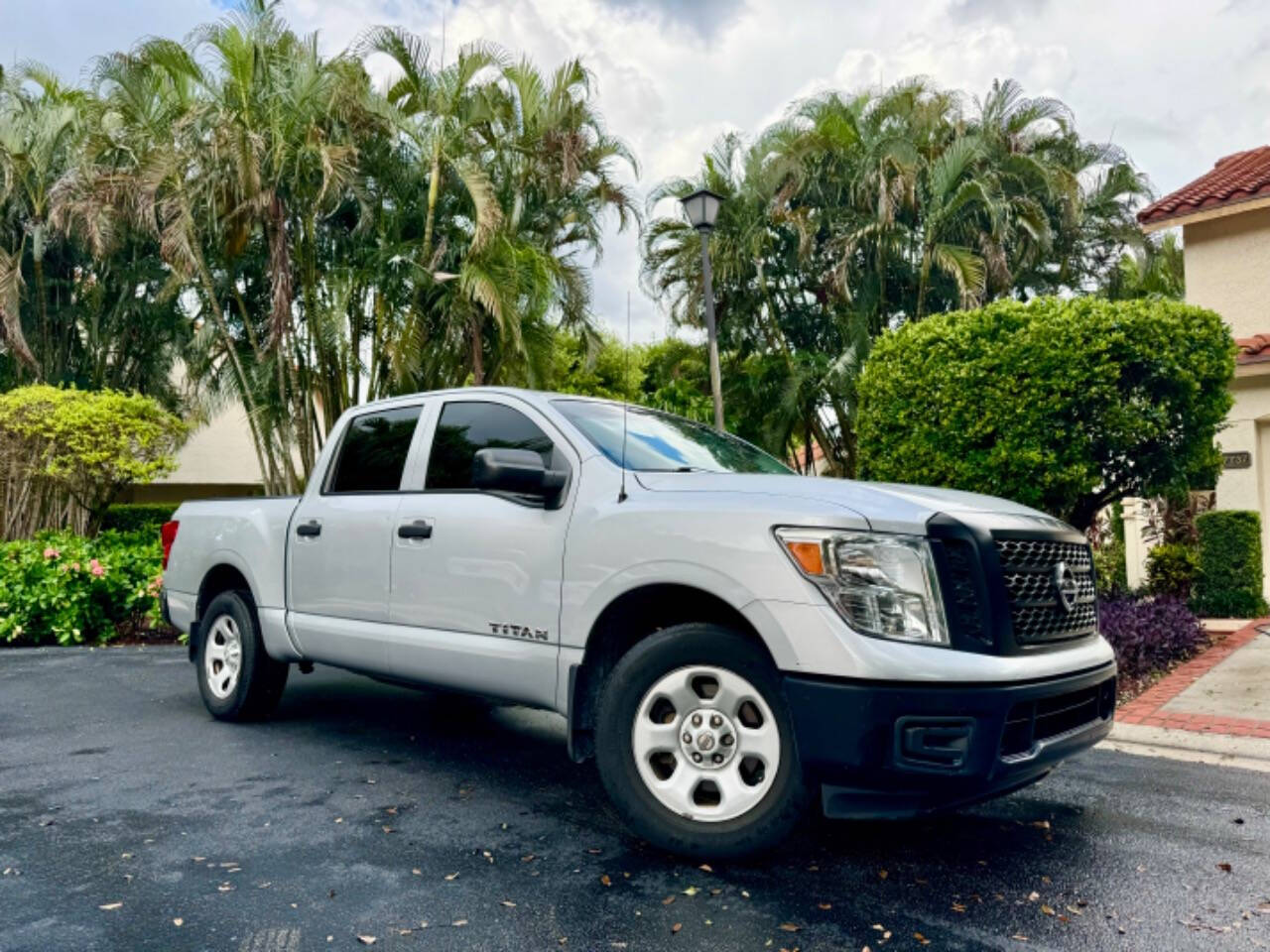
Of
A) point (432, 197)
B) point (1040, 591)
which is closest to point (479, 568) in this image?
point (1040, 591)

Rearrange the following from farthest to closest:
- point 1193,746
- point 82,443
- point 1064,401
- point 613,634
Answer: point 82,443 < point 1064,401 < point 1193,746 < point 613,634

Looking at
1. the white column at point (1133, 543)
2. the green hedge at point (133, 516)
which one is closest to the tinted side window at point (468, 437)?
the white column at point (1133, 543)

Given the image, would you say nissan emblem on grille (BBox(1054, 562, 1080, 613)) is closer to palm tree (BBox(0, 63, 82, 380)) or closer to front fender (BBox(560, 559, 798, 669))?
front fender (BBox(560, 559, 798, 669))

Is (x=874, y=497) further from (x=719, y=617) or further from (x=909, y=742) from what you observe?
(x=909, y=742)

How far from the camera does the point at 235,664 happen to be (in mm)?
6035

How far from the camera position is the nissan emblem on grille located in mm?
3842

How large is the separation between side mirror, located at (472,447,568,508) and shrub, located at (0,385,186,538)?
10.2 metres

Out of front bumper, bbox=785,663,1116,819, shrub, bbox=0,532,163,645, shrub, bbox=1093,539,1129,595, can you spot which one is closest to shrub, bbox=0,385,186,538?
shrub, bbox=0,532,163,645

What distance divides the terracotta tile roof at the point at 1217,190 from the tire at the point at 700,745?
12.4 metres

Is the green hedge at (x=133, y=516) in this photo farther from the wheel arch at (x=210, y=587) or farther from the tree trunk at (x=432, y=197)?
the wheel arch at (x=210, y=587)

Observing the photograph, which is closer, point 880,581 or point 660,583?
point 880,581

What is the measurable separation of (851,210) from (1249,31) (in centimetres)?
648

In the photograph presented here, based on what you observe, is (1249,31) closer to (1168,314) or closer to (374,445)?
(1168,314)

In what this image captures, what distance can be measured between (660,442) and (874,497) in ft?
4.41
